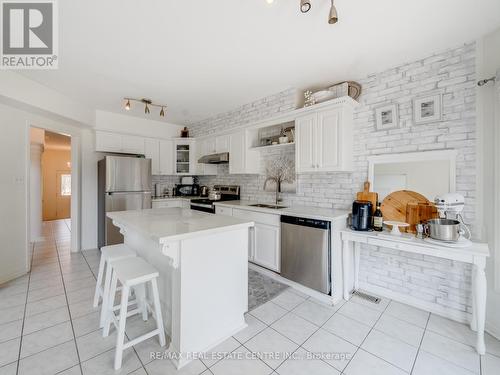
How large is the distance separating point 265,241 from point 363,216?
4.32 ft

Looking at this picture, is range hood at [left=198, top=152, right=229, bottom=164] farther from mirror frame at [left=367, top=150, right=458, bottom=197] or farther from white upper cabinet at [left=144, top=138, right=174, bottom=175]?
mirror frame at [left=367, top=150, right=458, bottom=197]

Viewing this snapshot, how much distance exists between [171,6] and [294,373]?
286 centimetres

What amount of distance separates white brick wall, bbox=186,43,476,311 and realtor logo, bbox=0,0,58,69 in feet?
8.77

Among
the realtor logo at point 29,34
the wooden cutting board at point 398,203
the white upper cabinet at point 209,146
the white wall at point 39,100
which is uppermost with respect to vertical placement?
the realtor logo at point 29,34

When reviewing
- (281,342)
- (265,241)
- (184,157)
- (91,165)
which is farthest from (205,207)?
(281,342)

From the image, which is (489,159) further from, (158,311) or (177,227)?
(158,311)

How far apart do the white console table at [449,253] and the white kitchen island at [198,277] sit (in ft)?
4.00

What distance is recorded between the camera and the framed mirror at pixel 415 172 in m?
2.18

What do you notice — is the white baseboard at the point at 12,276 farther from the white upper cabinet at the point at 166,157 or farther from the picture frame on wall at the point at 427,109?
the picture frame on wall at the point at 427,109

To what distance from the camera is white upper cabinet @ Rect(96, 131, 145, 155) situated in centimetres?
415

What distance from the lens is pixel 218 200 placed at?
164 inches

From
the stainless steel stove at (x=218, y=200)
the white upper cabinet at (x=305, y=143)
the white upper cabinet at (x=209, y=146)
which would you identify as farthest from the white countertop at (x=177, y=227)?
the white upper cabinet at (x=209, y=146)

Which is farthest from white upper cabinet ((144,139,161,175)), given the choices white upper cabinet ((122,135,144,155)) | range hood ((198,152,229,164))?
range hood ((198,152,229,164))

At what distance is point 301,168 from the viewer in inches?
118
